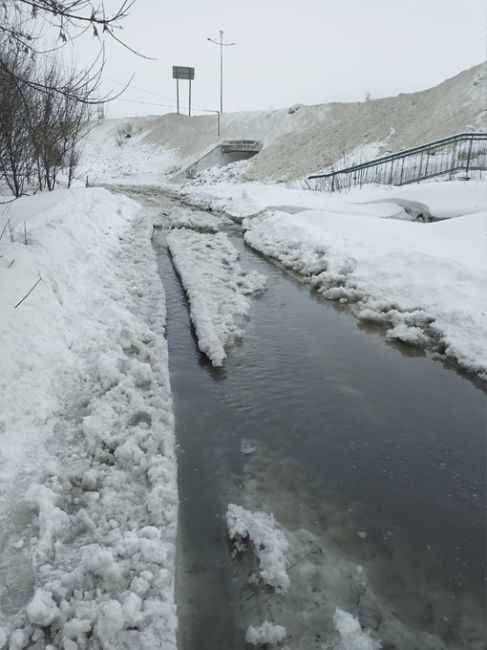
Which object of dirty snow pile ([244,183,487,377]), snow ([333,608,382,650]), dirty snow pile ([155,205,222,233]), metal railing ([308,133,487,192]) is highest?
metal railing ([308,133,487,192])

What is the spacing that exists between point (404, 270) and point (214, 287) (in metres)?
3.42

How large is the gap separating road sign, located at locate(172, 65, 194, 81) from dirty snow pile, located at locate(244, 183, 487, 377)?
4994 cm

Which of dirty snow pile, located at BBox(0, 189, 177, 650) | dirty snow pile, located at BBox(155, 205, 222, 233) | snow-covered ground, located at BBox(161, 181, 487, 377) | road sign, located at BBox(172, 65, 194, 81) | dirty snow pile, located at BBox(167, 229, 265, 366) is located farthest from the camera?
road sign, located at BBox(172, 65, 194, 81)

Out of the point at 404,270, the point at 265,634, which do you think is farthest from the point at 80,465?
the point at 404,270

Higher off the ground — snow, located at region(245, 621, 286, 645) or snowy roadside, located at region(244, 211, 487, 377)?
snowy roadside, located at region(244, 211, 487, 377)

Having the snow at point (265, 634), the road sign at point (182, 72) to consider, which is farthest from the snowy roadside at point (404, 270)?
the road sign at point (182, 72)

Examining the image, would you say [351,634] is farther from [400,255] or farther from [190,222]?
[190,222]

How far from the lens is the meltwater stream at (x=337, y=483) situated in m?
2.56

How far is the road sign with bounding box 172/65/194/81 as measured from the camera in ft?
175

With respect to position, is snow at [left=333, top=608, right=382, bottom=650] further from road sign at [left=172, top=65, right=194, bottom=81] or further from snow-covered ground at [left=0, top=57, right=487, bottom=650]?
road sign at [left=172, top=65, right=194, bottom=81]

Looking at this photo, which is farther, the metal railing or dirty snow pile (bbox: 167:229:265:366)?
the metal railing

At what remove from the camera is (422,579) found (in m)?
2.77

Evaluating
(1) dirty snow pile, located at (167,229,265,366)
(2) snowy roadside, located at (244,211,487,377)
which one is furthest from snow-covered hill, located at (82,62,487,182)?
(1) dirty snow pile, located at (167,229,265,366)

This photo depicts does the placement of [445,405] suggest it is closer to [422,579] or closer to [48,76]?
[422,579]
